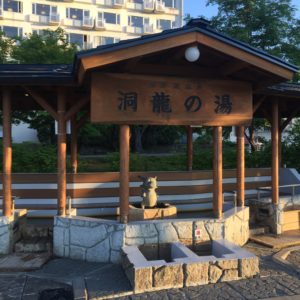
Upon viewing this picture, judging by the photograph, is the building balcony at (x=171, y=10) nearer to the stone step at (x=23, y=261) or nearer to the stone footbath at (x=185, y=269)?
the stone step at (x=23, y=261)

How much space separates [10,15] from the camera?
132ft

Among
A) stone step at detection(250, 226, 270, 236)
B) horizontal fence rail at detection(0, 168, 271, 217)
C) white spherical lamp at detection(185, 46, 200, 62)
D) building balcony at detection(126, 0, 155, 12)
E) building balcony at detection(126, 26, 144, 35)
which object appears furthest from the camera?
building balcony at detection(126, 0, 155, 12)

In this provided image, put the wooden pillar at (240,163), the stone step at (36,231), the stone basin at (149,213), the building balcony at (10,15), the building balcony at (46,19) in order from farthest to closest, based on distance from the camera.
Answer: the building balcony at (46,19) → the building balcony at (10,15) → the wooden pillar at (240,163) → the stone step at (36,231) → the stone basin at (149,213)

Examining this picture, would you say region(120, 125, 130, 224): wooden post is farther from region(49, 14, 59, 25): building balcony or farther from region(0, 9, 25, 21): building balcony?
region(49, 14, 59, 25): building balcony

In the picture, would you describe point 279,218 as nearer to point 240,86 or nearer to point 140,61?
point 240,86

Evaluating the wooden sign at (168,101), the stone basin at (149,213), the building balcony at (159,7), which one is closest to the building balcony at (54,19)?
the building balcony at (159,7)

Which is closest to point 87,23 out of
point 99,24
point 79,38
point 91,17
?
point 91,17

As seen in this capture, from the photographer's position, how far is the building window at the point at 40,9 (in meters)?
41.5

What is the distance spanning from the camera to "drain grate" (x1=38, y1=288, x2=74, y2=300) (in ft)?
18.6

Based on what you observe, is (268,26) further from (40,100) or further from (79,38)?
(79,38)

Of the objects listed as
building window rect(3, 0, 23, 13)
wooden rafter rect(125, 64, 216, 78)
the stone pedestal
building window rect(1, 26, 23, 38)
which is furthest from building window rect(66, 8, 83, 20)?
the stone pedestal

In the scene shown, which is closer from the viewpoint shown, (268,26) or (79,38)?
(268,26)

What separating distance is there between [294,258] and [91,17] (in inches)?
1654

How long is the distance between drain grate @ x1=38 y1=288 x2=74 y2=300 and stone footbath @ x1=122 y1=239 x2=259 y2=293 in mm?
1017
